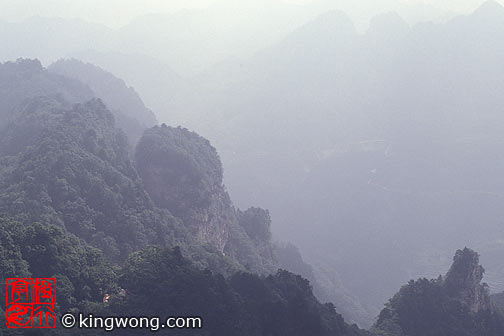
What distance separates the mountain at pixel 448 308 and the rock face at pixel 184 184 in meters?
22.3

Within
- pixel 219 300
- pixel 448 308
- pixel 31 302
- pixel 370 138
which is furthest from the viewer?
pixel 370 138

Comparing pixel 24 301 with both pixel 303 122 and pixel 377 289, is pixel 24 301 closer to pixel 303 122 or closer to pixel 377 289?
pixel 377 289

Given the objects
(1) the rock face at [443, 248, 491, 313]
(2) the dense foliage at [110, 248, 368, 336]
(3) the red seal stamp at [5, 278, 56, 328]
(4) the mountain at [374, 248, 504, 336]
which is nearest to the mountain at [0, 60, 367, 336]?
(2) the dense foliage at [110, 248, 368, 336]

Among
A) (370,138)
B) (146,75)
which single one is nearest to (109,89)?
(370,138)

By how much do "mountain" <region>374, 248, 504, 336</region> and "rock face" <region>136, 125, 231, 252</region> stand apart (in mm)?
22289

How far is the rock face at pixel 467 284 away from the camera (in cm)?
4659

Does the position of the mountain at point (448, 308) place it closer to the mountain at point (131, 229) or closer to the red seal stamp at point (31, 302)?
the mountain at point (131, 229)

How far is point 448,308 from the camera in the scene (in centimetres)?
4609
